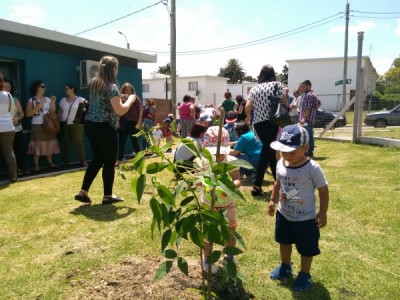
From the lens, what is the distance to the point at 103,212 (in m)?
4.80

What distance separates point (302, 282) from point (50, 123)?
6093mm

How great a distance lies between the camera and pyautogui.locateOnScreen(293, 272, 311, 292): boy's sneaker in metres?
2.85

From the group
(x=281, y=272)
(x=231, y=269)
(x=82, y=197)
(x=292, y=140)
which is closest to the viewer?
(x=231, y=269)

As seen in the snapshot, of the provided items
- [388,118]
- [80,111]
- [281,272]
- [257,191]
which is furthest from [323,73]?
[281,272]

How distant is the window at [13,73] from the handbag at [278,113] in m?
5.11

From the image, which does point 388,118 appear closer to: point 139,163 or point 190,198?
point 190,198

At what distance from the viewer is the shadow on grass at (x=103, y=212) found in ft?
15.1

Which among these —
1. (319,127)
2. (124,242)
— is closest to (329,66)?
(319,127)

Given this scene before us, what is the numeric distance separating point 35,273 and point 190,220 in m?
1.93

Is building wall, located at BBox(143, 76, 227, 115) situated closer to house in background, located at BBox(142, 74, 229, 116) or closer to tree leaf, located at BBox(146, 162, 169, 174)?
house in background, located at BBox(142, 74, 229, 116)

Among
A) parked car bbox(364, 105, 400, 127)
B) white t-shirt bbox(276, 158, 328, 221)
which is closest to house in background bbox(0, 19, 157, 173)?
white t-shirt bbox(276, 158, 328, 221)


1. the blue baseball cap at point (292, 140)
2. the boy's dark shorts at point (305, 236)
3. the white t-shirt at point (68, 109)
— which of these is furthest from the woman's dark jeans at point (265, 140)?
the white t-shirt at point (68, 109)

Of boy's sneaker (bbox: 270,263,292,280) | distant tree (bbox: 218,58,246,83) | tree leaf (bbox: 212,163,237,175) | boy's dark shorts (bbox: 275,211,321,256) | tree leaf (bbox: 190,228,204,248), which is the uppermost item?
distant tree (bbox: 218,58,246,83)

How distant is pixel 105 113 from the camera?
189 inches
